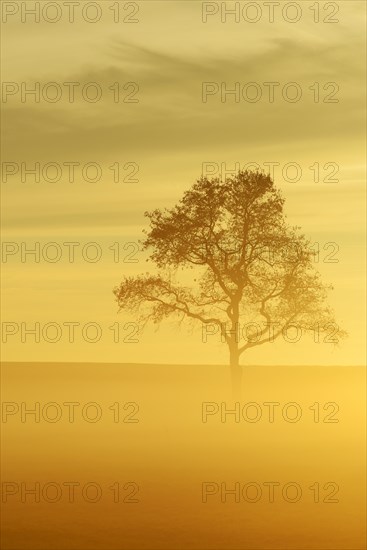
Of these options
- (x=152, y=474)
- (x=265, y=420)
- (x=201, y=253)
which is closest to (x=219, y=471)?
(x=152, y=474)

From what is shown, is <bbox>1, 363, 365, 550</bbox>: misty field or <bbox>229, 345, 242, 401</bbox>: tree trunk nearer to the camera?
<bbox>1, 363, 365, 550</bbox>: misty field

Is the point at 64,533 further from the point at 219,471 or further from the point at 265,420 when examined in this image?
the point at 265,420

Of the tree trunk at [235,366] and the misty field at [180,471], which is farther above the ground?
the tree trunk at [235,366]

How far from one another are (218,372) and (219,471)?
64878 mm

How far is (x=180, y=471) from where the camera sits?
35.8 meters

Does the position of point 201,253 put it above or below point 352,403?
above

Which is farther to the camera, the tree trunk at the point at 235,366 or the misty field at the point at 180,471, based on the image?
the tree trunk at the point at 235,366

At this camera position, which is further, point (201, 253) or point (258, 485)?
point (201, 253)

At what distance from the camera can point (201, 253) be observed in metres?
53.7

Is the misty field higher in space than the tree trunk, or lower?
lower

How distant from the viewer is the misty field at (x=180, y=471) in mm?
24703

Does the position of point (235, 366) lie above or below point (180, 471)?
above

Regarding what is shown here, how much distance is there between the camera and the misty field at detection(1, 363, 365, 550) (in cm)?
2470

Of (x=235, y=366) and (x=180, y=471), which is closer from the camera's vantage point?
(x=180, y=471)
